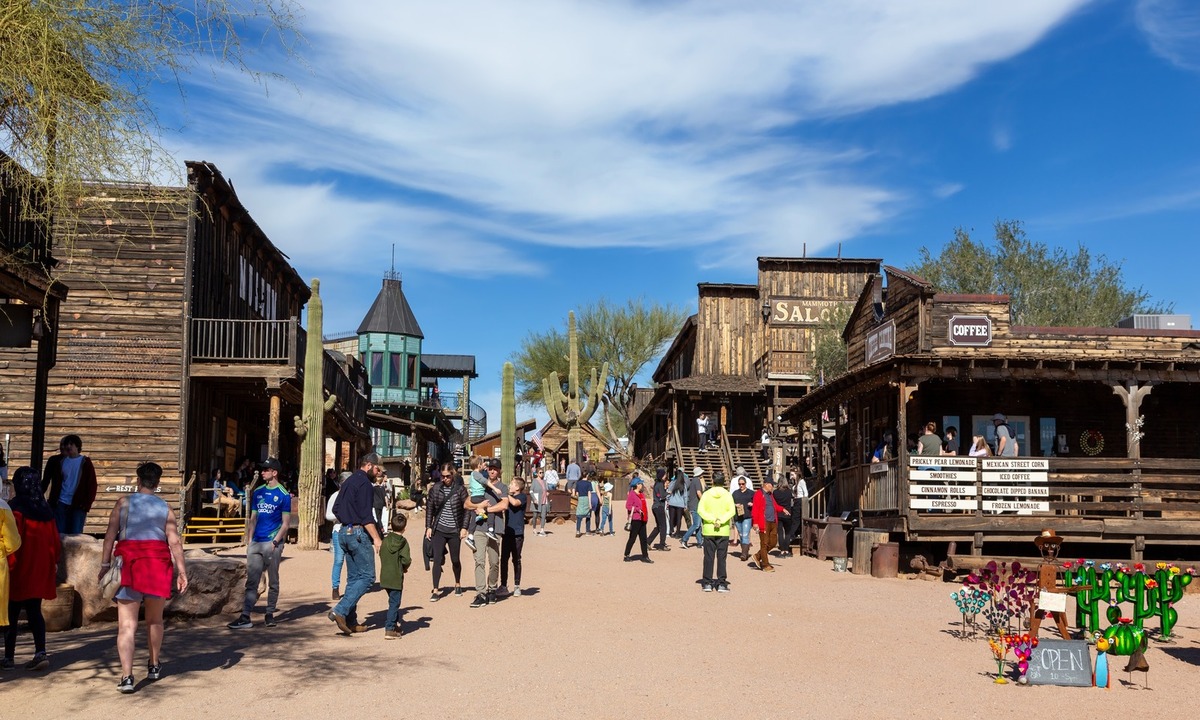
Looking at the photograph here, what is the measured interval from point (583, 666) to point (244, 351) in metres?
16.2

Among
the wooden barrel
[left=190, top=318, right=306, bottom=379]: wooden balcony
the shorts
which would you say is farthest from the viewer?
[left=190, top=318, right=306, bottom=379]: wooden balcony

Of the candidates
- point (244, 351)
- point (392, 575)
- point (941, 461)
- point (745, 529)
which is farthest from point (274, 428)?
point (941, 461)

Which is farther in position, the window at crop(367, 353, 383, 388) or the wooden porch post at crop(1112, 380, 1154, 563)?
the window at crop(367, 353, 383, 388)

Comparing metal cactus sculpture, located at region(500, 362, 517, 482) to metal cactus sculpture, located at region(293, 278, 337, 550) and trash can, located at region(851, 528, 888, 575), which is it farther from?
trash can, located at region(851, 528, 888, 575)

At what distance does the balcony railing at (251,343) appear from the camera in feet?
74.6

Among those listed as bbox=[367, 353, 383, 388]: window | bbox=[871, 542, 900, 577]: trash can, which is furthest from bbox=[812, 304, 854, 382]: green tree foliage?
bbox=[367, 353, 383, 388]: window

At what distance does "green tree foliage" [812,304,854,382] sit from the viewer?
38781 mm

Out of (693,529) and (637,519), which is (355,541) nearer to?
(637,519)

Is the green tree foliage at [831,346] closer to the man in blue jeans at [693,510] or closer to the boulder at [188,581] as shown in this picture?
the man in blue jeans at [693,510]

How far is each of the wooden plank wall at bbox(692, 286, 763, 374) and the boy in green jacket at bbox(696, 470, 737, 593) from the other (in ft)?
91.6

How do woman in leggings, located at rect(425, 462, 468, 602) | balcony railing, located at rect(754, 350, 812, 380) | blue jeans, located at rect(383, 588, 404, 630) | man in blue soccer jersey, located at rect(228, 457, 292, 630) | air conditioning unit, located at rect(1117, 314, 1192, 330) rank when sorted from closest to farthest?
1. blue jeans, located at rect(383, 588, 404, 630)
2. man in blue soccer jersey, located at rect(228, 457, 292, 630)
3. woman in leggings, located at rect(425, 462, 468, 602)
4. air conditioning unit, located at rect(1117, 314, 1192, 330)
5. balcony railing, located at rect(754, 350, 812, 380)

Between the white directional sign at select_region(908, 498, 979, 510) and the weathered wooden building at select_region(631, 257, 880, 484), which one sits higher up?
the weathered wooden building at select_region(631, 257, 880, 484)

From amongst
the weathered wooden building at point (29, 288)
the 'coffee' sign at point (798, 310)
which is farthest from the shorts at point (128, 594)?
the 'coffee' sign at point (798, 310)

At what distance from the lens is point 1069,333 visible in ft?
77.2
